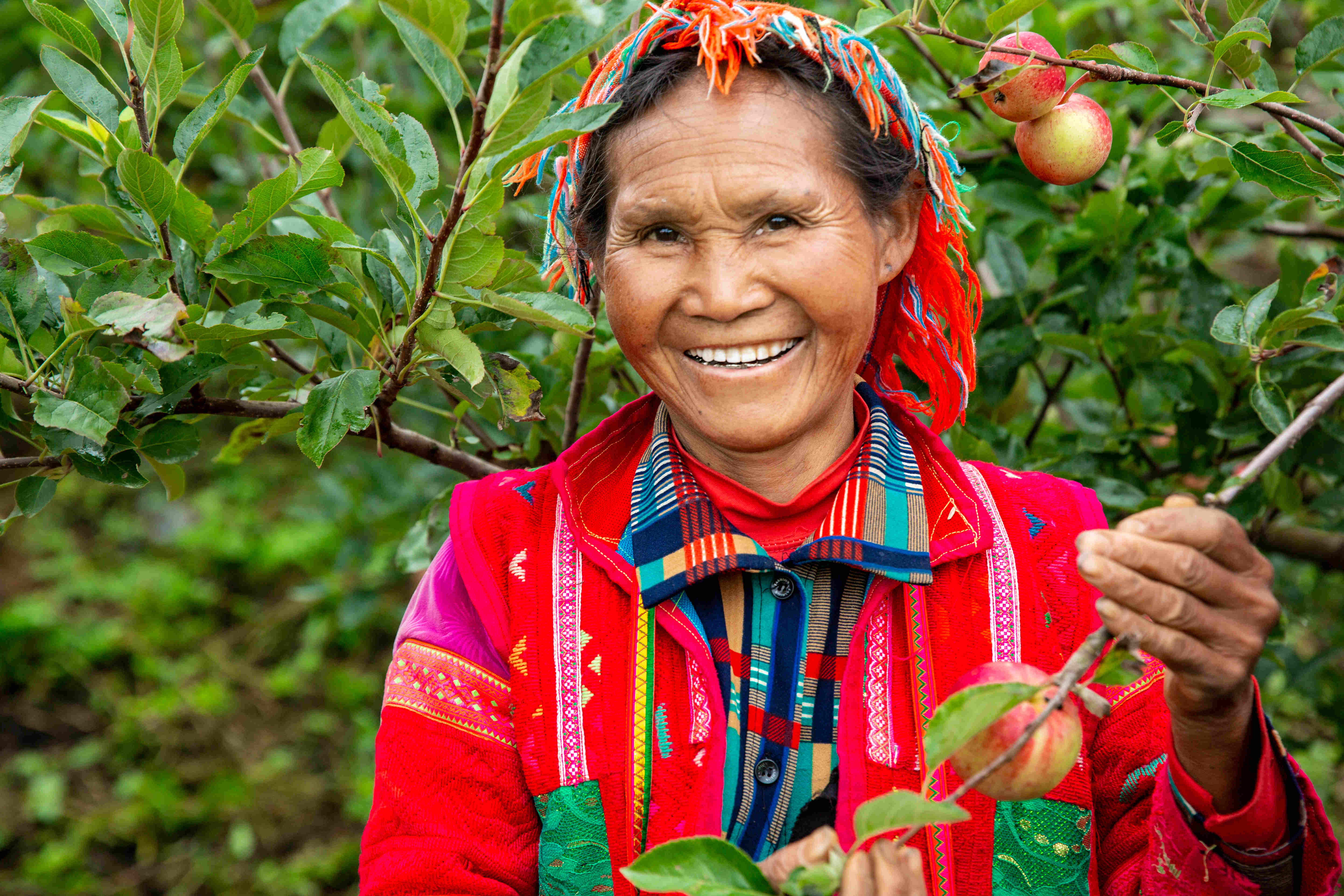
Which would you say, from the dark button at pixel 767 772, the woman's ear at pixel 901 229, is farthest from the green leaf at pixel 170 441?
the woman's ear at pixel 901 229

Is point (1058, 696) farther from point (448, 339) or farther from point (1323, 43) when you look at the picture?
point (1323, 43)

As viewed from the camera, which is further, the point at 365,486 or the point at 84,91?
the point at 365,486

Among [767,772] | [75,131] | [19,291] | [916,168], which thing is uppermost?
[916,168]

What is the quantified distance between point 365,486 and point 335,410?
1.48 m

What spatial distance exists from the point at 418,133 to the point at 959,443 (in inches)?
37.3

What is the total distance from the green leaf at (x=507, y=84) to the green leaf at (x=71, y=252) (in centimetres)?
55

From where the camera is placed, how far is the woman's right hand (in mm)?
904

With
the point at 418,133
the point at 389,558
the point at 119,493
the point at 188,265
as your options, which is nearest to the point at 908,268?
the point at 418,133

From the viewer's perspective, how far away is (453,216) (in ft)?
3.76

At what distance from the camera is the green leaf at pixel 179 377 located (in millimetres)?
1340

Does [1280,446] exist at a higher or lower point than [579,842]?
higher

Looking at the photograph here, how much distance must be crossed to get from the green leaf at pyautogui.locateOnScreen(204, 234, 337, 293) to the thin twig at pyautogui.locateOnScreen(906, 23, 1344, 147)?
28.8 inches

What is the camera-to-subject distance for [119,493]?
14.9 ft

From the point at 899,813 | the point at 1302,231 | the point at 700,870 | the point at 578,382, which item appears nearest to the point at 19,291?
the point at 578,382
